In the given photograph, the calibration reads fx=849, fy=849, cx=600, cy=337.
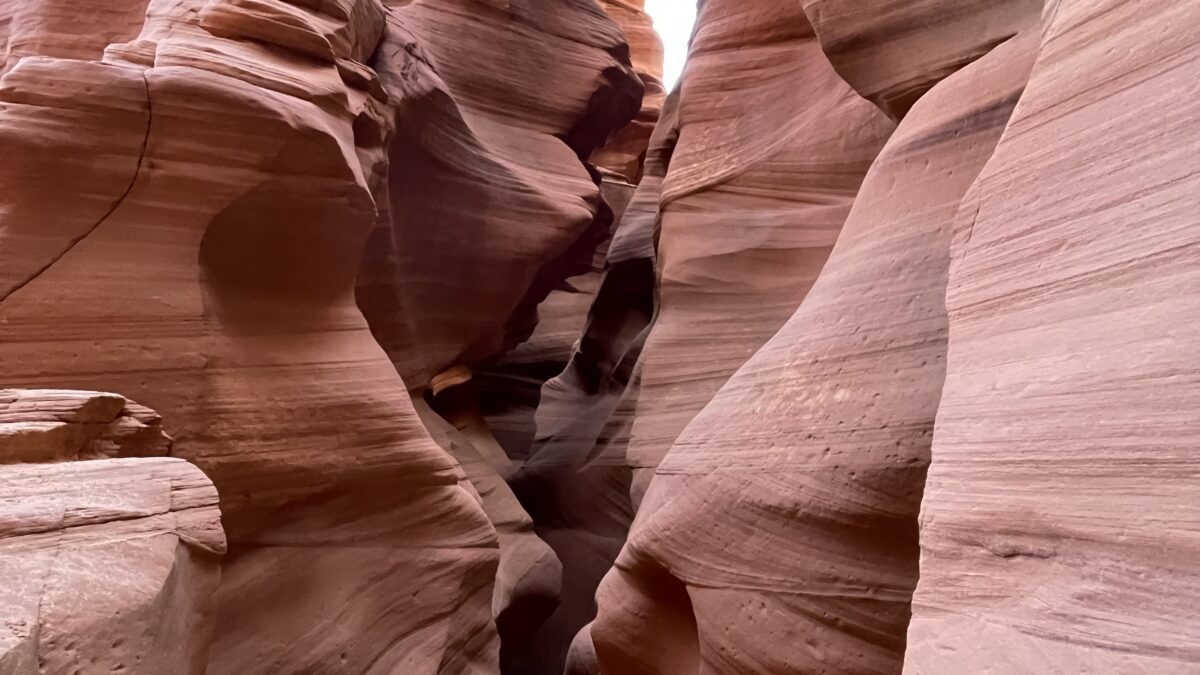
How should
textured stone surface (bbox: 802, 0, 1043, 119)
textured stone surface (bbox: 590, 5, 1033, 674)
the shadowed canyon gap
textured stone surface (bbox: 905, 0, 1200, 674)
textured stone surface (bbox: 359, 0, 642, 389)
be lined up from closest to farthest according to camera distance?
textured stone surface (bbox: 905, 0, 1200, 674), the shadowed canyon gap, textured stone surface (bbox: 590, 5, 1033, 674), textured stone surface (bbox: 802, 0, 1043, 119), textured stone surface (bbox: 359, 0, 642, 389)

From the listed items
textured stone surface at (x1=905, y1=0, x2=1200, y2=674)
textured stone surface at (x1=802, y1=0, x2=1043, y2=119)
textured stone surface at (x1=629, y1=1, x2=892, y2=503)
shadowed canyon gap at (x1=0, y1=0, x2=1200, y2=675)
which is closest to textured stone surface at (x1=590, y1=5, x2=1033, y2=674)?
shadowed canyon gap at (x1=0, y1=0, x2=1200, y2=675)

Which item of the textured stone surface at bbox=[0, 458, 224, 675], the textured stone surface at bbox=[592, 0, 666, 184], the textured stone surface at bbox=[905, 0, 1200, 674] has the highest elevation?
the textured stone surface at bbox=[905, 0, 1200, 674]

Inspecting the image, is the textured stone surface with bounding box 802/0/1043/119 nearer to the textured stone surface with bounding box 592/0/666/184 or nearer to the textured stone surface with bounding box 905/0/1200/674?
the textured stone surface with bounding box 905/0/1200/674

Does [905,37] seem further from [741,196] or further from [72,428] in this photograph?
[72,428]

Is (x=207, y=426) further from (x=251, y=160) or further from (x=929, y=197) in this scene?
(x=929, y=197)

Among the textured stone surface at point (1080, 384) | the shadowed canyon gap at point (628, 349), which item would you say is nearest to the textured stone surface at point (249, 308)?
the shadowed canyon gap at point (628, 349)

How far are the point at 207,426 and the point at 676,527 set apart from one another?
5.78ft

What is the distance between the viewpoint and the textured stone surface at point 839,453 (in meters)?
2.38

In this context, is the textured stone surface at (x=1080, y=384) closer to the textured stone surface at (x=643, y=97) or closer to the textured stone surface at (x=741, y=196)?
the textured stone surface at (x=741, y=196)

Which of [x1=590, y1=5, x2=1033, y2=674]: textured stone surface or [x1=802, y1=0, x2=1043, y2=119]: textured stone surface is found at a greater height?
[x1=802, y1=0, x2=1043, y2=119]: textured stone surface

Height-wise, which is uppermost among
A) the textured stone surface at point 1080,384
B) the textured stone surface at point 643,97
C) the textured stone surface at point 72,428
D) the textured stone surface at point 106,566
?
the textured stone surface at point 1080,384

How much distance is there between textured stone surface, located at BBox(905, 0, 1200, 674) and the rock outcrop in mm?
1475

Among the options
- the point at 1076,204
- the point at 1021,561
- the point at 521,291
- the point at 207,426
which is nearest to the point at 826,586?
the point at 1021,561

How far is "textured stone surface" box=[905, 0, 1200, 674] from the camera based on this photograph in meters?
1.19
